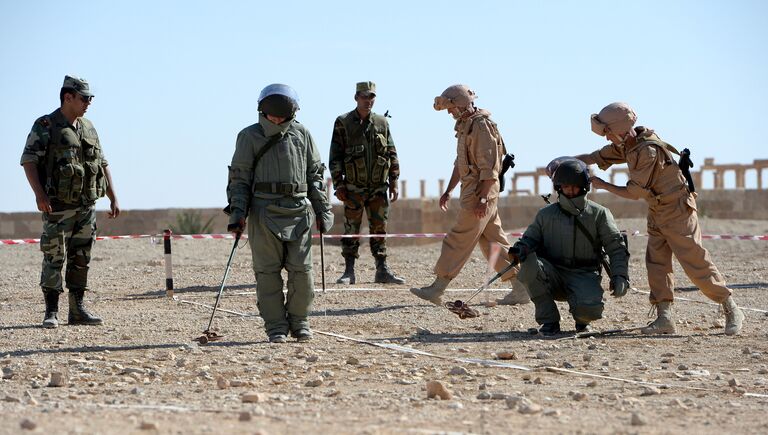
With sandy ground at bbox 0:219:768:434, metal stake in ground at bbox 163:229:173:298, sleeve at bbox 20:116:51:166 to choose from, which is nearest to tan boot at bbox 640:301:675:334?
sandy ground at bbox 0:219:768:434

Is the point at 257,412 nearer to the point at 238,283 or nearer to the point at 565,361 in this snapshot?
the point at 565,361

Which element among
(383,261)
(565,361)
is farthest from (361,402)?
(383,261)

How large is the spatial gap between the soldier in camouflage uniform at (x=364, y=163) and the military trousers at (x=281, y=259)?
3948 millimetres

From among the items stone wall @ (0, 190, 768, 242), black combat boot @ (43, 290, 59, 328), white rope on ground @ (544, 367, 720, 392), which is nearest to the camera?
white rope on ground @ (544, 367, 720, 392)

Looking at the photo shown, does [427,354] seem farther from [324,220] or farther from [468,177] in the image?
[468,177]

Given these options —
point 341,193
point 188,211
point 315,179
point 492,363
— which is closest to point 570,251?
point 492,363

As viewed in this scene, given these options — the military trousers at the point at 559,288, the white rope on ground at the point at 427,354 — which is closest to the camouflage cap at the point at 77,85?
the white rope on ground at the point at 427,354

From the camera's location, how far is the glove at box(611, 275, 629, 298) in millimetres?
8422

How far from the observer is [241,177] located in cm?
820

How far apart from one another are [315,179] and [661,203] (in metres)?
2.32

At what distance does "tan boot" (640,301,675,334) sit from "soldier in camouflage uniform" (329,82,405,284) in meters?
4.17

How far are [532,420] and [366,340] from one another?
314 centimetres

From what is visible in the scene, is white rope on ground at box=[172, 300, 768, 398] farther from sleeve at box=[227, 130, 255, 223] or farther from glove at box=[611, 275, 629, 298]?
glove at box=[611, 275, 629, 298]

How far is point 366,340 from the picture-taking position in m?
8.52
